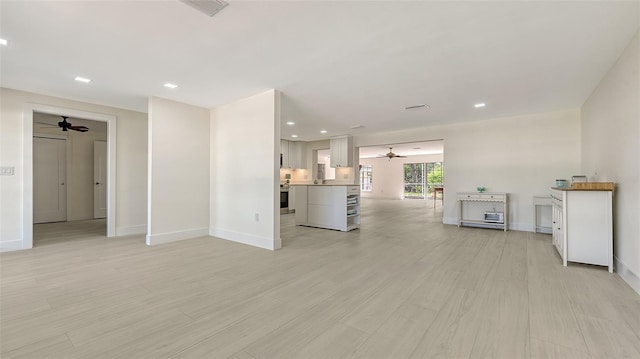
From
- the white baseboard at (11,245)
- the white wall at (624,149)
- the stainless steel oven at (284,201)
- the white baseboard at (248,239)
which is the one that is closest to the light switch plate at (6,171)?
the white baseboard at (11,245)

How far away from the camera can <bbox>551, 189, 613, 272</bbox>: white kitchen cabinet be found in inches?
117

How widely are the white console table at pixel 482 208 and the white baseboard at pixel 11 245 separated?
7953 millimetres

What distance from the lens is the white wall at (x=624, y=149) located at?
8.29 ft

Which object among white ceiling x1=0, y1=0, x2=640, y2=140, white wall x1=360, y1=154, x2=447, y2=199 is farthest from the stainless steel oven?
white wall x1=360, y1=154, x2=447, y2=199

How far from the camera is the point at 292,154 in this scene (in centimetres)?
928

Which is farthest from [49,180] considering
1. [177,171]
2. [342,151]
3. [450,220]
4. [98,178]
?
[450,220]

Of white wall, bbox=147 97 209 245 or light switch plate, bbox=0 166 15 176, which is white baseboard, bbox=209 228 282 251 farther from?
light switch plate, bbox=0 166 15 176

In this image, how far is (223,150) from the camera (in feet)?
16.2

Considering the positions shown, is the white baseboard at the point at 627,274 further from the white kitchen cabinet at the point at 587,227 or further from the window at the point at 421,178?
the window at the point at 421,178

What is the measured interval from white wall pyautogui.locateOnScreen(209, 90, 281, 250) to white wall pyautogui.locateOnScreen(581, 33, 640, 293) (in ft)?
12.9

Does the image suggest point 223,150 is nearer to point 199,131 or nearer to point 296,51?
point 199,131

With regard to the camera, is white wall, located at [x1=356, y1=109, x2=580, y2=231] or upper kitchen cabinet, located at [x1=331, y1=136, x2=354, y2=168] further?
upper kitchen cabinet, located at [x1=331, y1=136, x2=354, y2=168]

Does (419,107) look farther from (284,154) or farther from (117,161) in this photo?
(117,161)

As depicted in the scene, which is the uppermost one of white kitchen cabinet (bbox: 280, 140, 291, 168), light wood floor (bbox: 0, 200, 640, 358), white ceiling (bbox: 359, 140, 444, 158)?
white ceiling (bbox: 359, 140, 444, 158)
